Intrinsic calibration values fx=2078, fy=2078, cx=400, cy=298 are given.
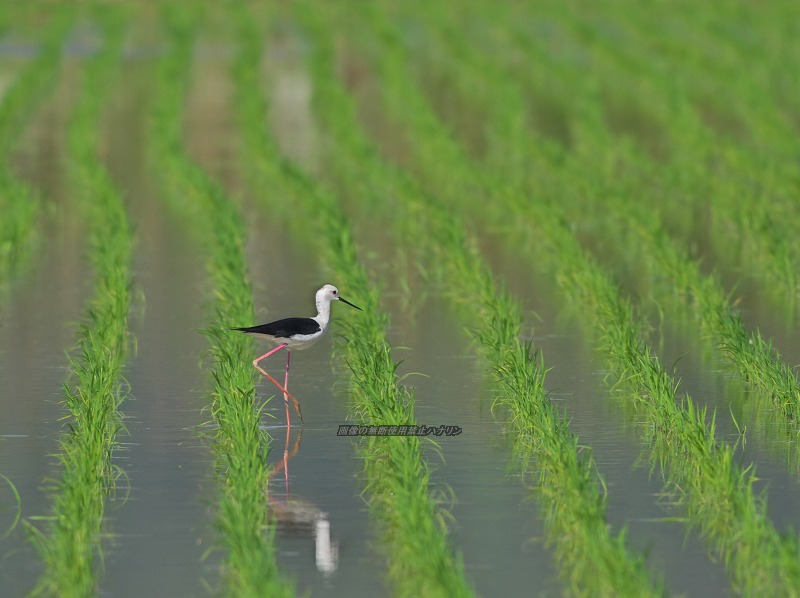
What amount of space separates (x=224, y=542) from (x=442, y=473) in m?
1.48

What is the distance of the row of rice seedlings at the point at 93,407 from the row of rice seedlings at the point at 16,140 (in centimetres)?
48

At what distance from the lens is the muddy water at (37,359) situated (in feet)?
23.7

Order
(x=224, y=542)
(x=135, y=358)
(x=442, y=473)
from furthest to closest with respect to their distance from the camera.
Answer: (x=135, y=358), (x=442, y=473), (x=224, y=542)

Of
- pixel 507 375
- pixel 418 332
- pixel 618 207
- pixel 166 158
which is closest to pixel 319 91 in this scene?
pixel 166 158

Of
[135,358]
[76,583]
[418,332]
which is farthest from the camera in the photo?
[418,332]

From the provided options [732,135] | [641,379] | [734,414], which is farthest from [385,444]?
[732,135]

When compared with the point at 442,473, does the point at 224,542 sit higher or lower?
higher

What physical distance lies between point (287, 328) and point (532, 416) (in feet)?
3.65

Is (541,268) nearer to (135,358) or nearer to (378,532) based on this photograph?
(135,358)

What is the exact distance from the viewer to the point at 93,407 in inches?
334

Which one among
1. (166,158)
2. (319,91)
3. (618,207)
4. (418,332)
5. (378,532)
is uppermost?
(378,532)

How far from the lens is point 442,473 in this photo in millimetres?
7863

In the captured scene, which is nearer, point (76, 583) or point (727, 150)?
point (76, 583)

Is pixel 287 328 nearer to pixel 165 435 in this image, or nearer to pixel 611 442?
pixel 165 435
